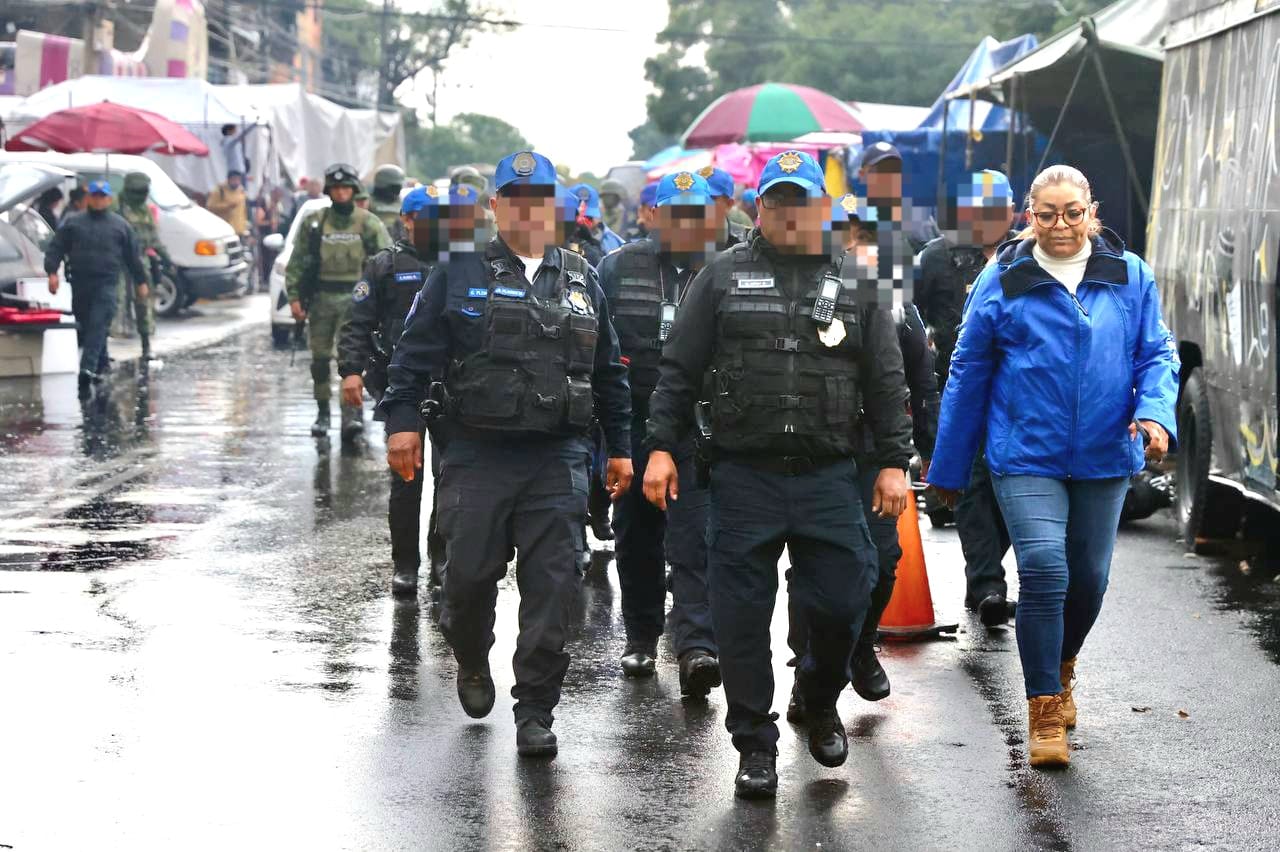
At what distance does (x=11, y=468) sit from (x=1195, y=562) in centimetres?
756

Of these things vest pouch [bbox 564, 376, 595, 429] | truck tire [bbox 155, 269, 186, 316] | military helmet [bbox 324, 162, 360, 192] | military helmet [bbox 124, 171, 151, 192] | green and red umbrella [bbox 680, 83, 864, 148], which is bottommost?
truck tire [bbox 155, 269, 186, 316]

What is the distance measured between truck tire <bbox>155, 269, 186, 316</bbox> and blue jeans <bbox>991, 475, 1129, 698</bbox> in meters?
23.3

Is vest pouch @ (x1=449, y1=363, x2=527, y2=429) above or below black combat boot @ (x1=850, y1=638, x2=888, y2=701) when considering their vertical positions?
above

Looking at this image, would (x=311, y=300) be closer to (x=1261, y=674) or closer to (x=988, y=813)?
(x=1261, y=674)

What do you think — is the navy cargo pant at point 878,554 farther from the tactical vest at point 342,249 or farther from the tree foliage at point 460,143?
the tree foliage at point 460,143

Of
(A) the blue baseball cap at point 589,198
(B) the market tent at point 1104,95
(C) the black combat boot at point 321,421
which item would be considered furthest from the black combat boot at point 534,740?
(C) the black combat boot at point 321,421

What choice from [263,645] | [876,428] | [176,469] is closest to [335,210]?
[176,469]

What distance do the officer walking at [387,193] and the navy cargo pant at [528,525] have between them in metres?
9.06

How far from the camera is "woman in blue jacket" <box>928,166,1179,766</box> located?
5.95 meters

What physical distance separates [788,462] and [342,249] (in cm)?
860

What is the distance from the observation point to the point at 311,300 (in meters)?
14.1

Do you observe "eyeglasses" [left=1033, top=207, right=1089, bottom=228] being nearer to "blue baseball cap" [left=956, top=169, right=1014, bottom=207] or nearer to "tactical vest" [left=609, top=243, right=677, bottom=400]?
"tactical vest" [left=609, top=243, right=677, bottom=400]

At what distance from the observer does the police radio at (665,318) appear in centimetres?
723

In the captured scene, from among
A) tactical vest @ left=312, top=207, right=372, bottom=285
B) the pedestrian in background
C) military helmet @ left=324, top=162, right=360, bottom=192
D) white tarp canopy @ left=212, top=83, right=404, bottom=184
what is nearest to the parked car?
tactical vest @ left=312, top=207, right=372, bottom=285
